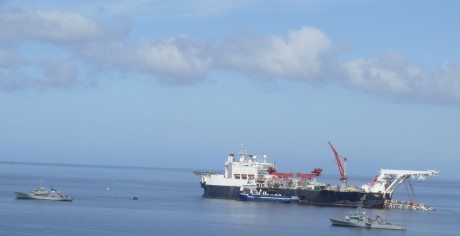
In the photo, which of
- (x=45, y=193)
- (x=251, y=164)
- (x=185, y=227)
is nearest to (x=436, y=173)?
(x=251, y=164)

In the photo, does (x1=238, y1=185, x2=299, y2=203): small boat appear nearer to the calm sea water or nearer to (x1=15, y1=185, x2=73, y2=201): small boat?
the calm sea water

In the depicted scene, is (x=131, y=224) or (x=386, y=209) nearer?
(x=131, y=224)

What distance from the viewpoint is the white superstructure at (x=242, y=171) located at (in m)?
121

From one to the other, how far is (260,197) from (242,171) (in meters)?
6.42

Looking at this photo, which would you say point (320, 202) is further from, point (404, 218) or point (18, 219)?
point (18, 219)

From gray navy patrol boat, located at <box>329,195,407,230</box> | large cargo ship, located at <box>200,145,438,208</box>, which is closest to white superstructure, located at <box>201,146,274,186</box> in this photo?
large cargo ship, located at <box>200,145,438,208</box>

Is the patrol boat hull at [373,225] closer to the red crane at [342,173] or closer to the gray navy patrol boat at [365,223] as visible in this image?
the gray navy patrol boat at [365,223]

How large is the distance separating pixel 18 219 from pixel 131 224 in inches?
452

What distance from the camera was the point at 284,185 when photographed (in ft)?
390

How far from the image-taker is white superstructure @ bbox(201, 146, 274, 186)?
4751 inches

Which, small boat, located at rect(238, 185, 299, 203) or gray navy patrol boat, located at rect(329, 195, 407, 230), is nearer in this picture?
gray navy patrol boat, located at rect(329, 195, 407, 230)

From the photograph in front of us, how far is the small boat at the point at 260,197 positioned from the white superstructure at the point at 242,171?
2127 mm

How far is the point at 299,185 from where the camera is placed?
119 metres

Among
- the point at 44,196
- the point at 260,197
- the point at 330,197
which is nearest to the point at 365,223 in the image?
the point at 330,197
